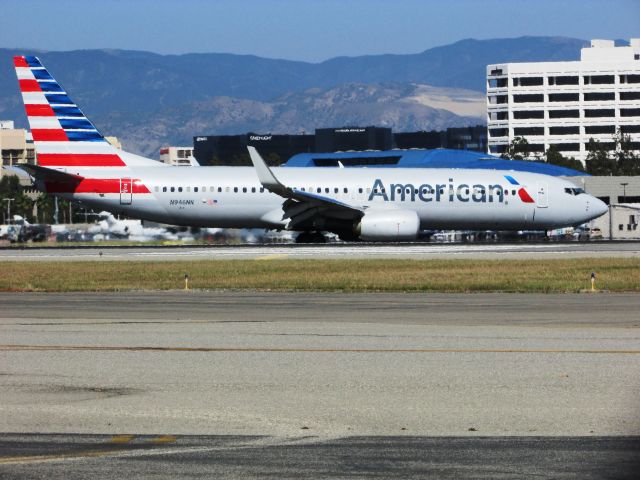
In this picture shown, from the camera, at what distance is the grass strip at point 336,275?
32.5 metres

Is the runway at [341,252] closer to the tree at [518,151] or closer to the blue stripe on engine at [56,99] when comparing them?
the blue stripe on engine at [56,99]

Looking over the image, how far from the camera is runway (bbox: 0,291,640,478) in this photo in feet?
36.9

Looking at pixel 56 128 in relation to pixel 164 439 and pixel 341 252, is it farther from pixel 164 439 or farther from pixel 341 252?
pixel 164 439

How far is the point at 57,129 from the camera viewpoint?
55.5 meters

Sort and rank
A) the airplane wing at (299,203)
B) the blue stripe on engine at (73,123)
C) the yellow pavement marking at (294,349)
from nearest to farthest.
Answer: the yellow pavement marking at (294,349) < the airplane wing at (299,203) < the blue stripe on engine at (73,123)

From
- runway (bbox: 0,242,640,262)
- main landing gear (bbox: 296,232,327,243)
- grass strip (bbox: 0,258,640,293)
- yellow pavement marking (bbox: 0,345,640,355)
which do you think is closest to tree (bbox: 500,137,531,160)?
main landing gear (bbox: 296,232,327,243)

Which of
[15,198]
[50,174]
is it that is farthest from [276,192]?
[15,198]

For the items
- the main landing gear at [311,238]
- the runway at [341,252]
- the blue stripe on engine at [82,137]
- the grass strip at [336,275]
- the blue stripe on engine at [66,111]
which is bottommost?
the grass strip at [336,275]

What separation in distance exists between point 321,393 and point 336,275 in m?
21.7

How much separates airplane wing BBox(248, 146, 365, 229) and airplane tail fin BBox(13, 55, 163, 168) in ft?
22.0

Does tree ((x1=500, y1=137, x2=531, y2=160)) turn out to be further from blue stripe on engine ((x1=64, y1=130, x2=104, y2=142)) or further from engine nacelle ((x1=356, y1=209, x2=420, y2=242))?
blue stripe on engine ((x1=64, y1=130, x2=104, y2=142))

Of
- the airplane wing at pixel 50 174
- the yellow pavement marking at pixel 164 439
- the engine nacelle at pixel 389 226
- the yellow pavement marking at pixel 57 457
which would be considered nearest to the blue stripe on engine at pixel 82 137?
the airplane wing at pixel 50 174

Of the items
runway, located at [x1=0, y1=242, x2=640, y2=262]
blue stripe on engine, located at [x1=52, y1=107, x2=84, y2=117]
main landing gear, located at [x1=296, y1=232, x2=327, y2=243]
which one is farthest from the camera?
main landing gear, located at [x1=296, y1=232, x2=327, y2=243]

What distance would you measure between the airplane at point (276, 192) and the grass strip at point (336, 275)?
36.8 feet
